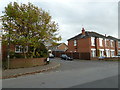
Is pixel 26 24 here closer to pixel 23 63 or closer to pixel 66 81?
pixel 23 63

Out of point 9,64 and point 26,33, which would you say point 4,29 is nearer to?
point 26,33

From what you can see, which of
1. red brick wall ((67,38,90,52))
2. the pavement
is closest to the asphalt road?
the pavement

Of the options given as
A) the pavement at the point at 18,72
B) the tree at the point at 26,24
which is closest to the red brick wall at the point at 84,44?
the tree at the point at 26,24

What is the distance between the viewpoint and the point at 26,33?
14984 mm

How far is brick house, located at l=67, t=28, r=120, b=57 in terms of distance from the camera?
3159 centimetres

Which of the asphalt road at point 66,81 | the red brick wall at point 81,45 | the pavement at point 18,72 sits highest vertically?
the red brick wall at point 81,45

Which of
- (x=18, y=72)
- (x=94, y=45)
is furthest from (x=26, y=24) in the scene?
(x=94, y=45)

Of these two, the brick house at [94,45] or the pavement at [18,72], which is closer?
the pavement at [18,72]

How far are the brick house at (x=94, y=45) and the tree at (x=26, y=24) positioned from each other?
1763 cm

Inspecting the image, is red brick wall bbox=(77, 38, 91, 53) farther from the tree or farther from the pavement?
the pavement

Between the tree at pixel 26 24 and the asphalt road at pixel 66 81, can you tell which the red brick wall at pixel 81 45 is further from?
the asphalt road at pixel 66 81

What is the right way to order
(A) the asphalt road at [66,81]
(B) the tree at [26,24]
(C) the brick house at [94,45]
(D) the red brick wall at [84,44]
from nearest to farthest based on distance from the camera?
(A) the asphalt road at [66,81]
(B) the tree at [26,24]
(D) the red brick wall at [84,44]
(C) the brick house at [94,45]

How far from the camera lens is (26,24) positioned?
47.8 feet

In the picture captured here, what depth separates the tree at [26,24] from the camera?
1417cm
